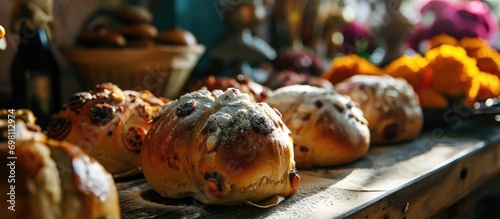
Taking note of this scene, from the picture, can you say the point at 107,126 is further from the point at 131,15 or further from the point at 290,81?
the point at 290,81

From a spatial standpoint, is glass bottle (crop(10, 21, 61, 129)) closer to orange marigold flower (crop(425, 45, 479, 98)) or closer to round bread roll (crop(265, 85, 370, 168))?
round bread roll (crop(265, 85, 370, 168))

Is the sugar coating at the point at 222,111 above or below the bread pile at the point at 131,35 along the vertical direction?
below

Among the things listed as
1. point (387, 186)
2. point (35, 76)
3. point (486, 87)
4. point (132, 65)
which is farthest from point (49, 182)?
point (486, 87)

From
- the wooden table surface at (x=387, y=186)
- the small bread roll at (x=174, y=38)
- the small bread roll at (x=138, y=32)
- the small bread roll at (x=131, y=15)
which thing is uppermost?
the small bread roll at (x=131, y=15)

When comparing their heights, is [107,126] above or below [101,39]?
below

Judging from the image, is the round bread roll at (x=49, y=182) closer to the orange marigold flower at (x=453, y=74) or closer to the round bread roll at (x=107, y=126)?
the round bread roll at (x=107, y=126)

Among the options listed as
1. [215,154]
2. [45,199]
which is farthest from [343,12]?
[45,199]

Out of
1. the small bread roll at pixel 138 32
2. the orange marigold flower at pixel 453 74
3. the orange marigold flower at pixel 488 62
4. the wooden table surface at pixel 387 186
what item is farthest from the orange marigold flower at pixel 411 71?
the small bread roll at pixel 138 32
